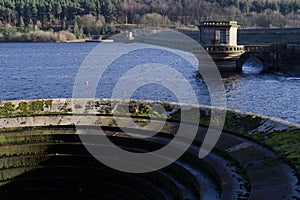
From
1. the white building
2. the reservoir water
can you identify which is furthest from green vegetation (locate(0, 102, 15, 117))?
the white building

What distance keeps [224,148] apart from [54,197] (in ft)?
34.1

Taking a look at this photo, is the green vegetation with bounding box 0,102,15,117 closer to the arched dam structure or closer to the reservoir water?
the arched dam structure

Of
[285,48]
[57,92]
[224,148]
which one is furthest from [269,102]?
[285,48]

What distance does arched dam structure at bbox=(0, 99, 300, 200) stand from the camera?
18.7 meters

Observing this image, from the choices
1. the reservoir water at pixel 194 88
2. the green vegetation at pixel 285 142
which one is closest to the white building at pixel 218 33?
the reservoir water at pixel 194 88

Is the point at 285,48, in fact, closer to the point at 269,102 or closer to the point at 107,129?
the point at 269,102

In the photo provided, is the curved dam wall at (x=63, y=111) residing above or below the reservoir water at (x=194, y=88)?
above

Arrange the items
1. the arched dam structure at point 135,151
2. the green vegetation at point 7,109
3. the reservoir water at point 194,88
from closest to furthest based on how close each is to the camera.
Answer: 1. the arched dam structure at point 135,151
2. the green vegetation at point 7,109
3. the reservoir water at point 194,88

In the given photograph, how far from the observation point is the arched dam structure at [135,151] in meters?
18.7

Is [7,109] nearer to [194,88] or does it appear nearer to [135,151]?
[135,151]

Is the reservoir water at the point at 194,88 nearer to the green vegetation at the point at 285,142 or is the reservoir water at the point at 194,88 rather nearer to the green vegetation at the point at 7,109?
the green vegetation at the point at 285,142

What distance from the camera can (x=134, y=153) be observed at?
24.7 meters

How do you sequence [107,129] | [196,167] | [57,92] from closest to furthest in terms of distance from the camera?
[196,167] < [107,129] < [57,92]

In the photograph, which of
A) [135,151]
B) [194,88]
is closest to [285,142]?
[135,151]
